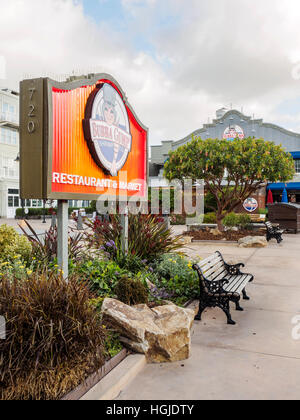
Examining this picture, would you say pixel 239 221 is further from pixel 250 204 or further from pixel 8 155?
pixel 8 155

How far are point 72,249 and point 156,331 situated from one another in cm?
285

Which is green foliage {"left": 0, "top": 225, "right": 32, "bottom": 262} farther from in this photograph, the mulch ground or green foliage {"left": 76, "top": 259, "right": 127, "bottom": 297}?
the mulch ground

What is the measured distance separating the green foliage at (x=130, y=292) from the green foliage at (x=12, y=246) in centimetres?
188

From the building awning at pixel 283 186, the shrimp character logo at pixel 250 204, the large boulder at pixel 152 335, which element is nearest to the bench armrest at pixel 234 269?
the large boulder at pixel 152 335

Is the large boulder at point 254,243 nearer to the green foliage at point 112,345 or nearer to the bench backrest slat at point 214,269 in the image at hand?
the bench backrest slat at point 214,269

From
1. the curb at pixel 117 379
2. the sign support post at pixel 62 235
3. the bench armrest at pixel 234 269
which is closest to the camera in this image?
the curb at pixel 117 379

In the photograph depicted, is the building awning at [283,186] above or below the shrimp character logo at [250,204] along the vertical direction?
above

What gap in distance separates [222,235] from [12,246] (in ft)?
36.1

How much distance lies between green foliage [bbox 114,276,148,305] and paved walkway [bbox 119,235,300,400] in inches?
32.9

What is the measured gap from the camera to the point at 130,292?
15.9ft

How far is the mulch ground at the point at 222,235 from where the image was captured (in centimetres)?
1501

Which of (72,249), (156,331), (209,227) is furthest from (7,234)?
(209,227)
